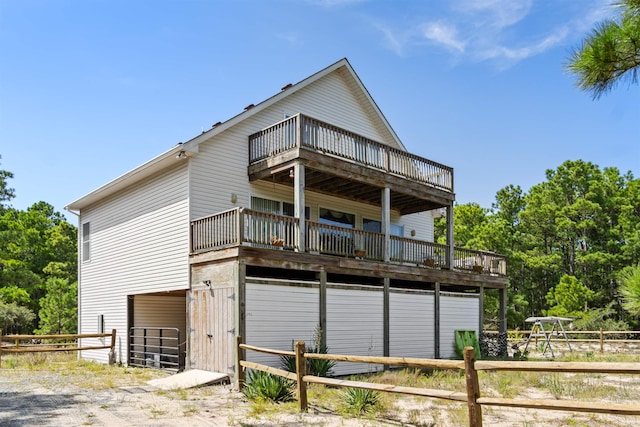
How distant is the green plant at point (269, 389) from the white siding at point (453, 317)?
10.3 metres

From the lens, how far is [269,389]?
1119cm

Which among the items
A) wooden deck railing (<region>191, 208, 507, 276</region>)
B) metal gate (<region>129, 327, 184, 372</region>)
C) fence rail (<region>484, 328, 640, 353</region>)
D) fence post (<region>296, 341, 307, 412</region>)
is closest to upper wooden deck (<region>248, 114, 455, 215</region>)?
wooden deck railing (<region>191, 208, 507, 276</region>)

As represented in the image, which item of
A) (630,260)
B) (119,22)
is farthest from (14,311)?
(630,260)

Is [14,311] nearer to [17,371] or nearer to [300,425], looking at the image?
[17,371]

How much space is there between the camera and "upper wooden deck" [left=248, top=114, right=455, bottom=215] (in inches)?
647

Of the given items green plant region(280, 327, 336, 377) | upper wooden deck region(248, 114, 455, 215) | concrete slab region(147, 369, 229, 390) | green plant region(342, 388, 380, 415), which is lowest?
concrete slab region(147, 369, 229, 390)

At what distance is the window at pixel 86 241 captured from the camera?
72.5 feet

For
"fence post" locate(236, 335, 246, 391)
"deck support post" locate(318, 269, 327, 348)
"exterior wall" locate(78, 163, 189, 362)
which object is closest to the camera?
"fence post" locate(236, 335, 246, 391)

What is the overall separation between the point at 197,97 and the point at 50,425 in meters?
12.3

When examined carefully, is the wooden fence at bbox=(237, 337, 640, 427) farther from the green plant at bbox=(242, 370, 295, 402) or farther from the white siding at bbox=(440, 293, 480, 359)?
the white siding at bbox=(440, 293, 480, 359)

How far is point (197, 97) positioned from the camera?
1912cm

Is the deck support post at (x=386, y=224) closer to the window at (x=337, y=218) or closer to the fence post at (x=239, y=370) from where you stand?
the window at (x=337, y=218)

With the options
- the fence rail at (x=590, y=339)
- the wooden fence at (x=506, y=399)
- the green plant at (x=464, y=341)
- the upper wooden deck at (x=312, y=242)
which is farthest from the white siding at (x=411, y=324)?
the wooden fence at (x=506, y=399)

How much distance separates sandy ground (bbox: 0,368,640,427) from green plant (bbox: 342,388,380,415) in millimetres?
324
